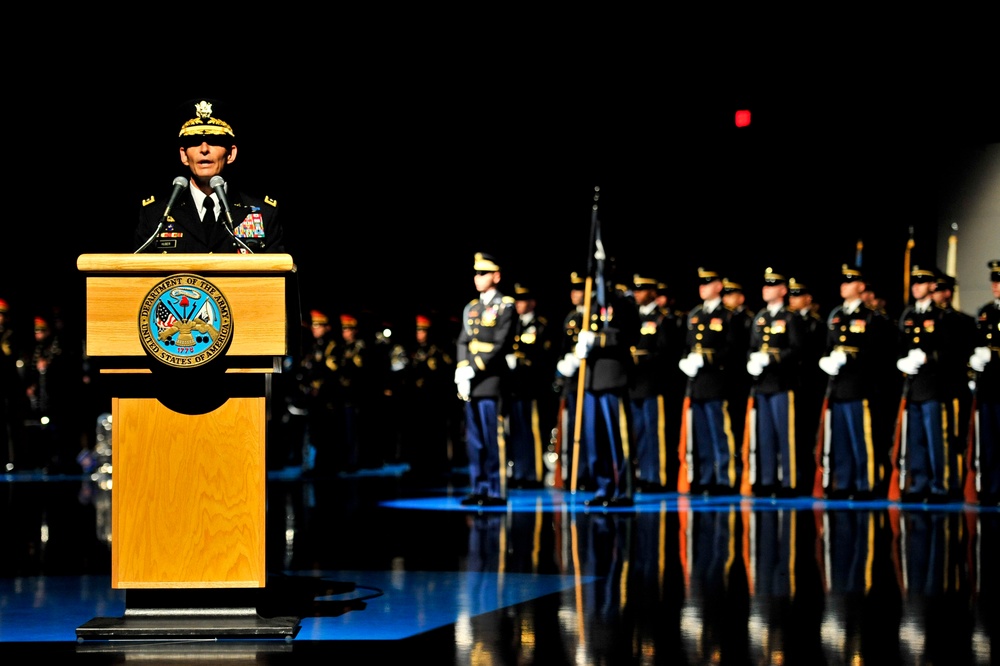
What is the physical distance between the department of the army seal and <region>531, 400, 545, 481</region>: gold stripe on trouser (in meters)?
8.46

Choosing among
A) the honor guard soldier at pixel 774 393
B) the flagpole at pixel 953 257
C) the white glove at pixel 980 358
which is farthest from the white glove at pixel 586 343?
the flagpole at pixel 953 257

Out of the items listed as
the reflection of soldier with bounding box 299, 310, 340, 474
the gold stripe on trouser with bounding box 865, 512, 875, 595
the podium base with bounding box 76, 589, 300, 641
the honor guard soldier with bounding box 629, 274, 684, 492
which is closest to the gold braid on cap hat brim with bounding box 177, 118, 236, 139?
the podium base with bounding box 76, 589, 300, 641

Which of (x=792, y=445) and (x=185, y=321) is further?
(x=792, y=445)

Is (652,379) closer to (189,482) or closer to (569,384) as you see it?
(569,384)

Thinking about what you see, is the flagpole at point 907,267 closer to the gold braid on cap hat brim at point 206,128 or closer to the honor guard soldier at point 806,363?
the honor guard soldier at point 806,363

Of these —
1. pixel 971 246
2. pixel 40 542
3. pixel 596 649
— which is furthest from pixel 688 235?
pixel 596 649

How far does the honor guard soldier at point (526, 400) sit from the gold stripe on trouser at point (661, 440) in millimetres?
1212

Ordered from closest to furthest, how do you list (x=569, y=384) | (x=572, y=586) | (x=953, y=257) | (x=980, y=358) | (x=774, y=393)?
(x=572, y=586) → (x=980, y=358) → (x=774, y=393) → (x=953, y=257) → (x=569, y=384)

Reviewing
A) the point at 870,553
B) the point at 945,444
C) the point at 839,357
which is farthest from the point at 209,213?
the point at 945,444

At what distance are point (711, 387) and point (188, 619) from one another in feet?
24.5

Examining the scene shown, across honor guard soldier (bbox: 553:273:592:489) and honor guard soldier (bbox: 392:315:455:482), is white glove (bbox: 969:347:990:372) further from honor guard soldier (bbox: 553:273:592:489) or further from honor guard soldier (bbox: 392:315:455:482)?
honor guard soldier (bbox: 392:315:455:482)

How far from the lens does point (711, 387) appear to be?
37.0ft

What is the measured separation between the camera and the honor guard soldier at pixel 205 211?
4.53 metres

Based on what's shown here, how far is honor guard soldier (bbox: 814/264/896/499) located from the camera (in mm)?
10422
